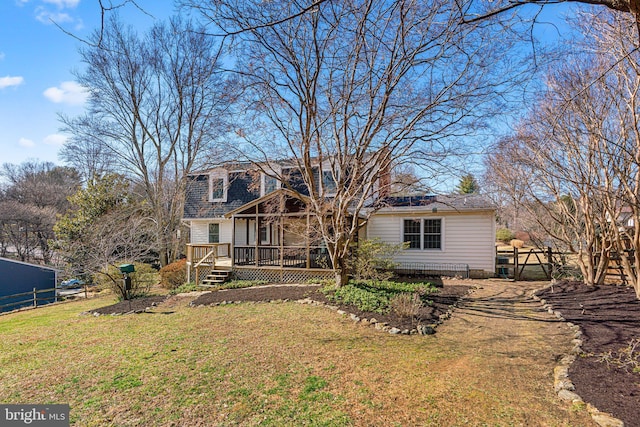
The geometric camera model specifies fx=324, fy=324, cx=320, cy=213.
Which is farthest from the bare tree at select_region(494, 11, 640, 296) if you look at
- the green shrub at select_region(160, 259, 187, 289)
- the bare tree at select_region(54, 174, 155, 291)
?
the bare tree at select_region(54, 174, 155, 291)

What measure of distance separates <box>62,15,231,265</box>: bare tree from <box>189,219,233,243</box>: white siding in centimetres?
223

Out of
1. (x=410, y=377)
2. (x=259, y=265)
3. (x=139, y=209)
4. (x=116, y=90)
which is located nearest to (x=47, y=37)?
(x=410, y=377)

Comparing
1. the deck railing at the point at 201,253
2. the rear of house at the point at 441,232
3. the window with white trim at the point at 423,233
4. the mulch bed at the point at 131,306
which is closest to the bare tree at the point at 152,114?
the deck railing at the point at 201,253

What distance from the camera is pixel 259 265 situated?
13.6 metres

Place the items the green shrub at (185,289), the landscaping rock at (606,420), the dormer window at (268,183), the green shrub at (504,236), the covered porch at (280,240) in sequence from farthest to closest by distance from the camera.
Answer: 1. the green shrub at (504,236)
2. the dormer window at (268,183)
3. the covered porch at (280,240)
4. the green shrub at (185,289)
5. the landscaping rock at (606,420)

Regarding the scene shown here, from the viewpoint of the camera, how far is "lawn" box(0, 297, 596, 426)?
3514mm

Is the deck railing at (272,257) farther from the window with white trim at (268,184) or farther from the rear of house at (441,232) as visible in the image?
the window with white trim at (268,184)

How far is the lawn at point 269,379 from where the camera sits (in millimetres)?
3514

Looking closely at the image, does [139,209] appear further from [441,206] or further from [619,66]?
[619,66]

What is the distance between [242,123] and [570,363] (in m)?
9.53

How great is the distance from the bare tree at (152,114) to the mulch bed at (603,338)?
16.7m

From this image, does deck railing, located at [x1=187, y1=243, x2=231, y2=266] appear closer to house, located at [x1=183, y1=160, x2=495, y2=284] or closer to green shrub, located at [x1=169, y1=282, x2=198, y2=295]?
house, located at [x1=183, y1=160, x2=495, y2=284]

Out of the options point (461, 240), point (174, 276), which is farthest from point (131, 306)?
point (461, 240)

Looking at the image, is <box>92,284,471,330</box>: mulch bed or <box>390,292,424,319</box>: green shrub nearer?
<box>390,292,424,319</box>: green shrub
